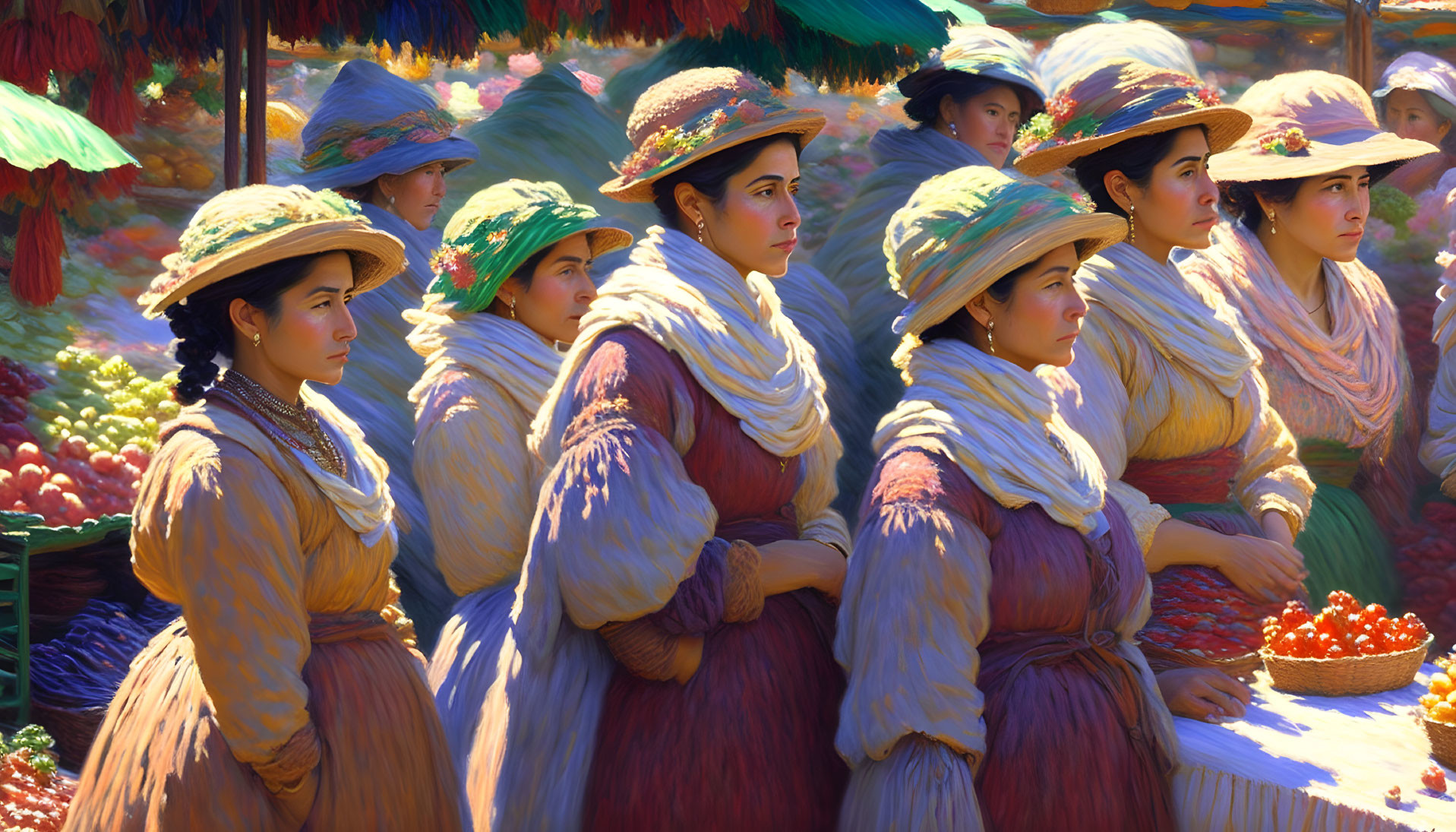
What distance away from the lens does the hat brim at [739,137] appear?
310cm

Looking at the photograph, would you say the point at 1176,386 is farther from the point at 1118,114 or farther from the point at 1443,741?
the point at 1443,741

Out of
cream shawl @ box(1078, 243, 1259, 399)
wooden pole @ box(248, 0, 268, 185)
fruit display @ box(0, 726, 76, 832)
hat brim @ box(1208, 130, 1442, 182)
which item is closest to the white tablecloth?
cream shawl @ box(1078, 243, 1259, 399)

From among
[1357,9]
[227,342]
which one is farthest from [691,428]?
[1357,9]

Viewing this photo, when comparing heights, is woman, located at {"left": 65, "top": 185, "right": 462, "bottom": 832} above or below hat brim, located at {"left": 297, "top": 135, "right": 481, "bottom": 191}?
below

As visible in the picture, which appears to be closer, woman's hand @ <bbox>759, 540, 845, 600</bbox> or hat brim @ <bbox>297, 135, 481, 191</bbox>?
woman's hand @ <bbox>759, 540, 845, 600</bbox>

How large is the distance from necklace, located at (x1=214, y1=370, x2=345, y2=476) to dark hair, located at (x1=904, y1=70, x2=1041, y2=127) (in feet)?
10.5

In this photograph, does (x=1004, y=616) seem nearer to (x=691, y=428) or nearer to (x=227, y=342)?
(x=691, y=428)

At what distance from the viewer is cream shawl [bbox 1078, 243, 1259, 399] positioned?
3672mm

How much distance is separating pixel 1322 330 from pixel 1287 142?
667mm

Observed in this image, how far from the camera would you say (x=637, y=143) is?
3.29 m

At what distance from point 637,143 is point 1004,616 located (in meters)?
1.45

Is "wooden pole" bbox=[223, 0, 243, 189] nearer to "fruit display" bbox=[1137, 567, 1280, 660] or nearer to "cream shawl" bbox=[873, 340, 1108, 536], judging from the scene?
"cream shawl" bbox=[873, 340, 1108, 536]

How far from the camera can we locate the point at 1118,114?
3.78 m

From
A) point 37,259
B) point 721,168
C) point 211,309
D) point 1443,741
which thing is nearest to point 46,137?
point 37,259
